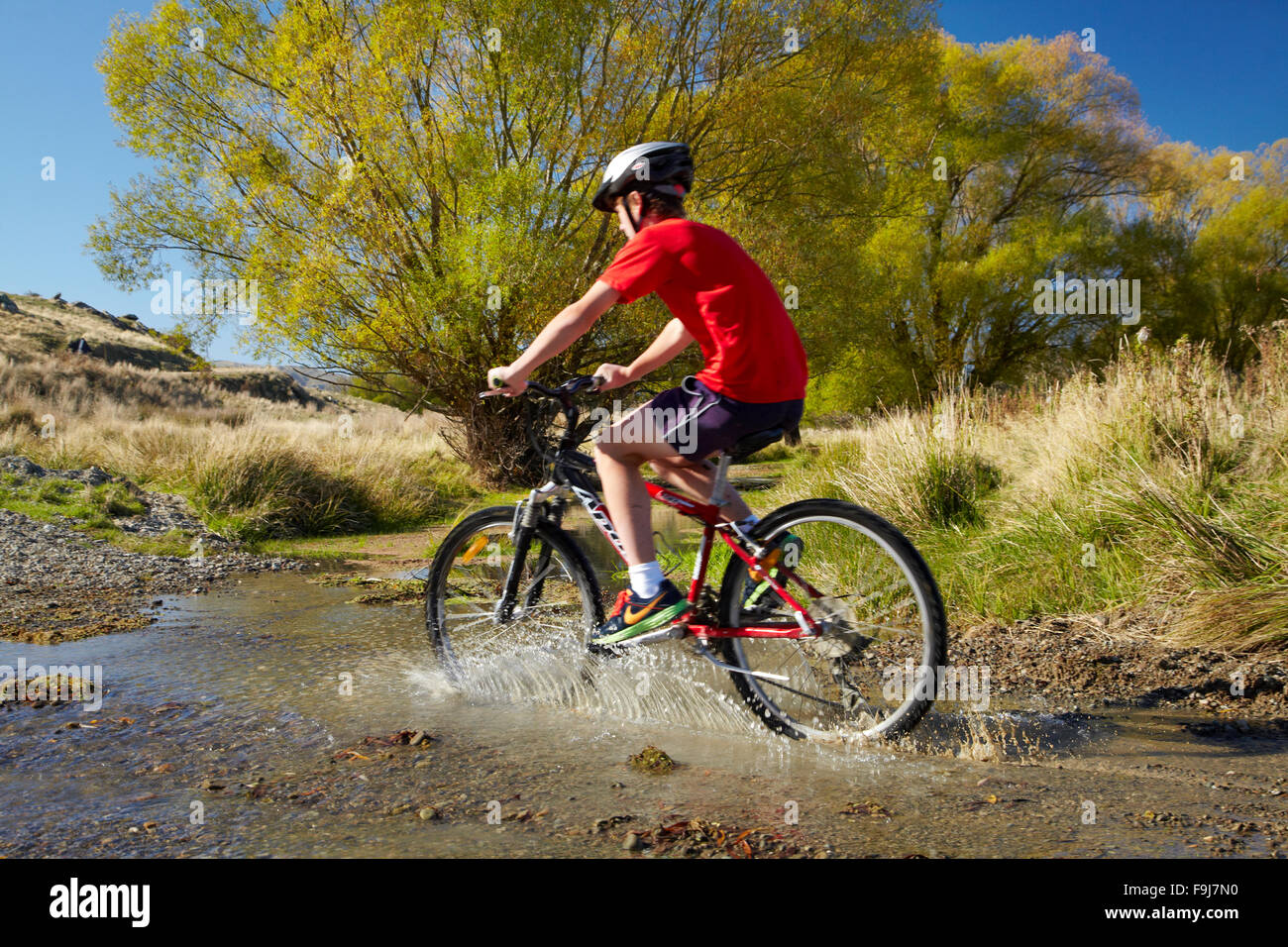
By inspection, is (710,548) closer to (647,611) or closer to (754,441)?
(647,611)

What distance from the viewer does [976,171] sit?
95.3 ft

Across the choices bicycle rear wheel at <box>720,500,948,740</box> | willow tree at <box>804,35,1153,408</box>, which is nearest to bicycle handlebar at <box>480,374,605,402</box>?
bicycle rear wheel at <box>720,500,948,740</box>

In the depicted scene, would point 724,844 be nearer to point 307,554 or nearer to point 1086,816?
point 1086,816

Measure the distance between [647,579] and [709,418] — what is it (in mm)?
758

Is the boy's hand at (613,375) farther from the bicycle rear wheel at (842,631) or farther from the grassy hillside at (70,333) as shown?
the grassy hillside at (70,333)

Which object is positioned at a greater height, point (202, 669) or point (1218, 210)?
point (1218, 210)

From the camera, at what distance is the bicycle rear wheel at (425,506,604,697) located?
416 centimetres

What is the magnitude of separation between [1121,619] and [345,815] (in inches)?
164

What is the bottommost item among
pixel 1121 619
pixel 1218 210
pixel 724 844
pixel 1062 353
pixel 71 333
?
pixel 724 844

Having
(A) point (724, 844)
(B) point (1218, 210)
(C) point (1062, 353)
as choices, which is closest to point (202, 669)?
(A) point (724, 844)

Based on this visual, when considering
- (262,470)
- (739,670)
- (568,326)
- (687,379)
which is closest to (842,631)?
(739,670)

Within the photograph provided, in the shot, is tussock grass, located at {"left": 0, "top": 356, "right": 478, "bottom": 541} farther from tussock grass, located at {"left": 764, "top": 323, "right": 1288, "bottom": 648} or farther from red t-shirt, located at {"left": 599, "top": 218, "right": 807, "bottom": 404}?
red t-shirt, located at {"left": 599, "top": 218, "right": 807, "bottom": 404}

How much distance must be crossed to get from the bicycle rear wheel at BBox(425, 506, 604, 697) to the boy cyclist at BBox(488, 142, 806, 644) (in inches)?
19.5

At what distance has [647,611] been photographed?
11.8ft
